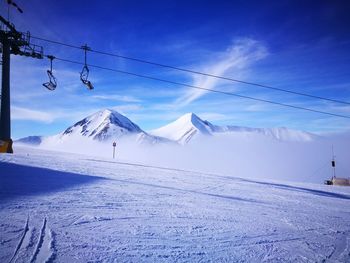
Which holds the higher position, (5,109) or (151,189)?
(5,109)

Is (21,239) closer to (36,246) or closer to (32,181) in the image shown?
(36,246)

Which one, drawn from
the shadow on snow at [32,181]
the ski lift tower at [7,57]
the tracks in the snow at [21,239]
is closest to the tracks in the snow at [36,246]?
the tracks in the snow at [21,239]

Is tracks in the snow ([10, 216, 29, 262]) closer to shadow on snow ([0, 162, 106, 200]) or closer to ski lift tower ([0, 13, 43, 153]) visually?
shadow on snow ([0, 162, 106, 200])

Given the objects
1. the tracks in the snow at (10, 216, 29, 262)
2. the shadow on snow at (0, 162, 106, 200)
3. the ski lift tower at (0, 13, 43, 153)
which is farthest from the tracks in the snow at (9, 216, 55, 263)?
the ski lift tower at (0, 13, 43, 153)

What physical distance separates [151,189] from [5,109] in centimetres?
1514

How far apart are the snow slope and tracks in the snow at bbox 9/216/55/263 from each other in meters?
0.01

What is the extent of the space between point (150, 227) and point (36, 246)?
2064mm

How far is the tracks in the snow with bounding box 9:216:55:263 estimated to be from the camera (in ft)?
11.2

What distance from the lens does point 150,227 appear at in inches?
198

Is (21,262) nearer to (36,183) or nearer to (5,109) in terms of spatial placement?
(36,183)

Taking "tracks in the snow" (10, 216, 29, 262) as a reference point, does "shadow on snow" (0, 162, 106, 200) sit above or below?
above

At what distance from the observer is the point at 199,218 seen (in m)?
5.99

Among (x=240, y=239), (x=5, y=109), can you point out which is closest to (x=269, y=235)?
(x=240, y=239)

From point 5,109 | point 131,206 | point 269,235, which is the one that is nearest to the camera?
point 269,235
